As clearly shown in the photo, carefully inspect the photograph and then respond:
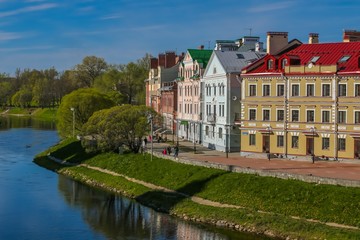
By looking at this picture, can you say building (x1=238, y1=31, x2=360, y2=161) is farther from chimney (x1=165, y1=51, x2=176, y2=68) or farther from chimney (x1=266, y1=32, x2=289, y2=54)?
chimney (x1=165, y1=51, x2=176, y2=68)

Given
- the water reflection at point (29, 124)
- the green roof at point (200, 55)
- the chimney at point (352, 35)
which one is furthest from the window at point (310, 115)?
the water reflection at point (29, 124)

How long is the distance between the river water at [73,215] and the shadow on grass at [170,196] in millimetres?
806

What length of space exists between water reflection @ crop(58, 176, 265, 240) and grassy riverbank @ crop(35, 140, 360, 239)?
1045 mm

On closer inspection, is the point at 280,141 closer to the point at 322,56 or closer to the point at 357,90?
the point at 357,90

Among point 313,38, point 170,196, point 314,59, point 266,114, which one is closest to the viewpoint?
point 170,196

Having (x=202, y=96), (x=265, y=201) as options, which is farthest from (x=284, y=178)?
(x=202, y=96)

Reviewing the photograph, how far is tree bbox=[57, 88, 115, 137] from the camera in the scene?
7781 cm

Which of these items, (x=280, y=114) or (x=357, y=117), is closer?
(x=357, y=117)

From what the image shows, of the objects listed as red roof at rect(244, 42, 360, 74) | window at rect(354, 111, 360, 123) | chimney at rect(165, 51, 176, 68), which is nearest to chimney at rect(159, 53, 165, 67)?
chimney at rect(165, 51, 176, 68)

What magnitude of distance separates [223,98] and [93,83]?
83799 mm

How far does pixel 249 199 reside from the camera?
39.2m

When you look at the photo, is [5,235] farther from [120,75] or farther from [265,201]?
[120,75]

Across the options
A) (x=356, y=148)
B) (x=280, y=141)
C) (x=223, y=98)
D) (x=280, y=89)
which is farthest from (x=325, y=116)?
(x=223, y=98)

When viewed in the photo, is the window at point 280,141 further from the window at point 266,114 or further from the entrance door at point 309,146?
the entrance door at point 309,146
